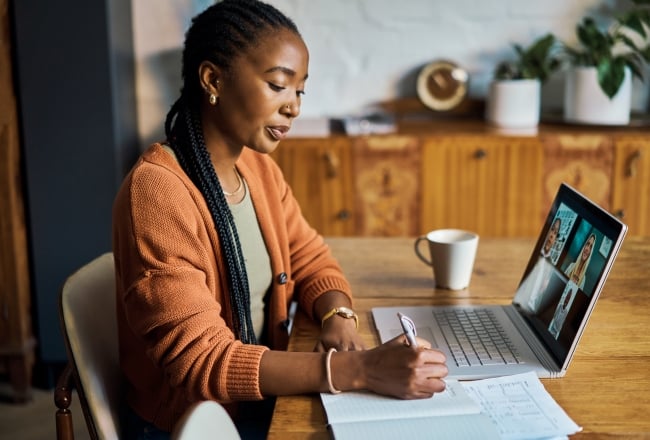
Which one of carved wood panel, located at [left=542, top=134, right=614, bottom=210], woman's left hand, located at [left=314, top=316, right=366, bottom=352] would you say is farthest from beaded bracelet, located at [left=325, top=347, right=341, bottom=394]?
carved wood panel, located at [left=542, top=134, right=614, bottom=210]

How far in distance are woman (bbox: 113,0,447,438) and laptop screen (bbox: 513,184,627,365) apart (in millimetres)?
219

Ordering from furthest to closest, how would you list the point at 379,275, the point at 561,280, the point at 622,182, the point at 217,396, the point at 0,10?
the point at 622,182 < the point at 0,10 < the point at 379,275 < the point at 561,280 < the point at 217,396

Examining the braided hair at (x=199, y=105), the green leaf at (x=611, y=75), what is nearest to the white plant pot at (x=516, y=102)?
the green leaf at (x=611, y=75)

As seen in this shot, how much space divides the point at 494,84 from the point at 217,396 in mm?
2220

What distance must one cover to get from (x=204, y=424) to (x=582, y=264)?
2.16 ft

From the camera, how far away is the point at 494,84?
309 cm

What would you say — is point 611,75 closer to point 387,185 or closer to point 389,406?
point 387,185

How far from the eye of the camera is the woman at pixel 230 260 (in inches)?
45.9

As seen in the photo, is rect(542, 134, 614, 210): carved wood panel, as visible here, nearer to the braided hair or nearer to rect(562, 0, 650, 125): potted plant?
rect(562, 0, 650, 125): potted plant

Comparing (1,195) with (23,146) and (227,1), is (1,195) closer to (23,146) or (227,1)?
(23,146)

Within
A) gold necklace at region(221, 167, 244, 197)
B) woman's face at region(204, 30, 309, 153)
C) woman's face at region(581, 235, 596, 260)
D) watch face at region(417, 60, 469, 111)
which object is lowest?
woman's face at region(581, 235, 596, 260)

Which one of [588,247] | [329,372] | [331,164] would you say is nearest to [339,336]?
[329,372]

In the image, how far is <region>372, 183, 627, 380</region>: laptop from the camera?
1194 millimetres

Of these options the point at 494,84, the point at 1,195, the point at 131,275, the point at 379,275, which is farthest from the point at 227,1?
the point at 494,84
